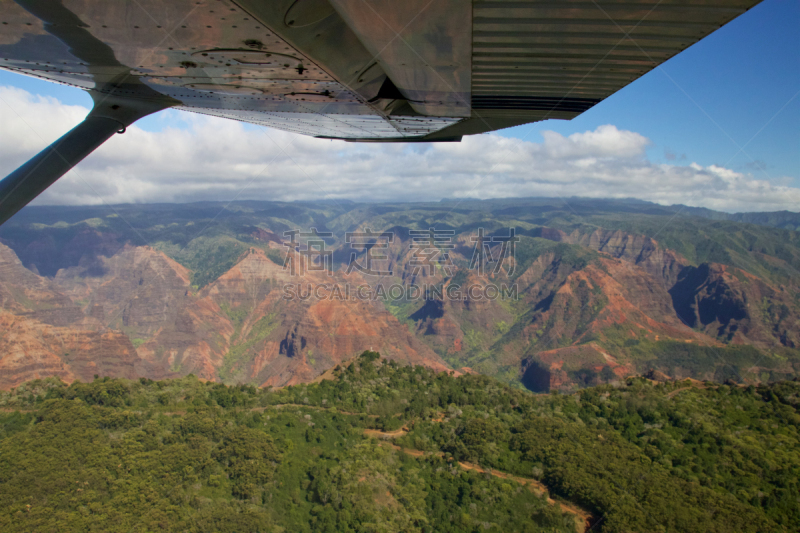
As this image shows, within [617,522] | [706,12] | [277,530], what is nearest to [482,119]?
[706,12]

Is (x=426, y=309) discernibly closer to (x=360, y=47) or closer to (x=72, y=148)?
(x=72, y=148)

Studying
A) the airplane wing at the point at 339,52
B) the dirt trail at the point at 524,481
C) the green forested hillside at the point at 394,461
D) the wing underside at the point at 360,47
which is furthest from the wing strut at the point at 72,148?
the dirt trail at the point at 524,481

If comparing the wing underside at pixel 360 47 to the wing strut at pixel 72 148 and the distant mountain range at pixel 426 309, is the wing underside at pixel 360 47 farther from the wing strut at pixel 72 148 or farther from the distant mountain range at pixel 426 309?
the distant mountain range at pixel 426 309

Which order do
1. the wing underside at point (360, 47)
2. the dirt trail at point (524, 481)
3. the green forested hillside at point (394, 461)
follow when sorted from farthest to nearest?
the dirt trail at point (524, 481) → the green forested hillside at point (394, 461) → the wing underside at point (360, 47)

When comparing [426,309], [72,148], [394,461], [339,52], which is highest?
[339,52]

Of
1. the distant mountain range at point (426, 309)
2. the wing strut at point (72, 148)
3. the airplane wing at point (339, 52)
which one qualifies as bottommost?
the distant mountain range at point (426, 309)

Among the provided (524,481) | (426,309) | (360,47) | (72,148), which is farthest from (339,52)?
(426,309)
